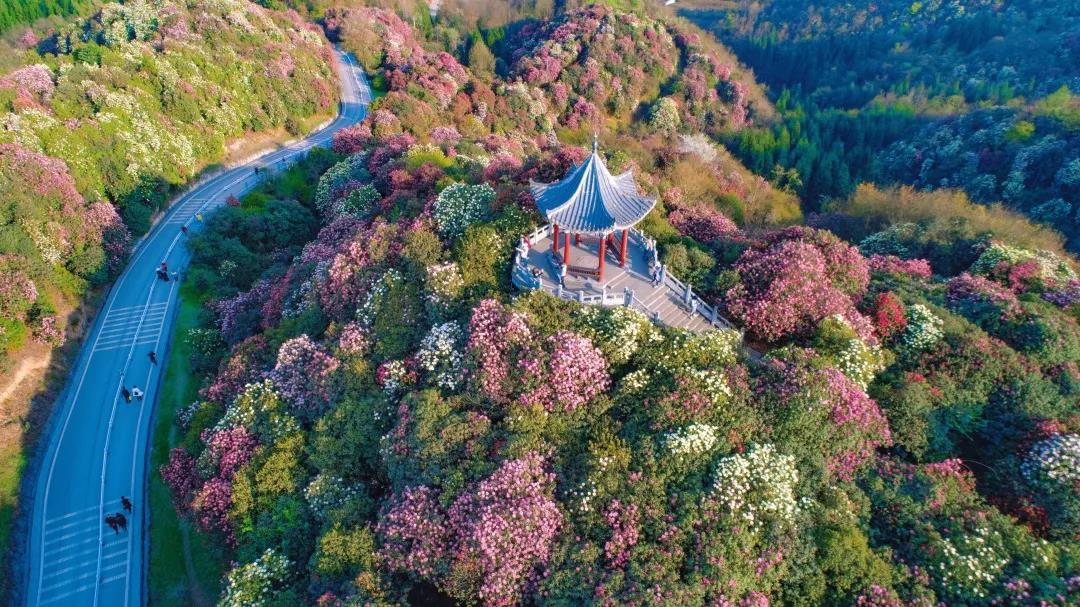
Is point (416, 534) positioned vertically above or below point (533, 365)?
below

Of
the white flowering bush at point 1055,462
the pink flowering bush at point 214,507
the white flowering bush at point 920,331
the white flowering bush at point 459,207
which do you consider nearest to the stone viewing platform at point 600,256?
the white flowering bush at point 459,207

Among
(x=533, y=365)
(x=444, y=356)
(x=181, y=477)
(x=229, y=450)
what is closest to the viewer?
(x=533, y=365)

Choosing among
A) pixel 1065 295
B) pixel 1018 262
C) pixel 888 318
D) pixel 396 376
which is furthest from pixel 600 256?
pixel 1018 262

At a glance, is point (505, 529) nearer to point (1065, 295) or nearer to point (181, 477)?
point (181, 477)

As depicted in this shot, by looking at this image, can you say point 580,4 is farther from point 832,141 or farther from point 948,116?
point 948,116

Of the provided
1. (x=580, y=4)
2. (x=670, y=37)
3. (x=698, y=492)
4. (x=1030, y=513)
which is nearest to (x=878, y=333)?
(x=1030, y=513)

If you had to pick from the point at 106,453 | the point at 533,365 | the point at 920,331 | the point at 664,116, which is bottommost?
the point at 664,116

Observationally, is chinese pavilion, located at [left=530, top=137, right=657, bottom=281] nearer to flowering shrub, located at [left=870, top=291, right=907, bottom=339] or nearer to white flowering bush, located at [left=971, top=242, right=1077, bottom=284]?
flowering shrub, located at [left=870, top=291, right=907, bottom=339]

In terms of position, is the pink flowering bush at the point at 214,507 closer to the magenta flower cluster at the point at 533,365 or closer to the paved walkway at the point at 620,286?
the magenta flower cluster at the point at 533,365
